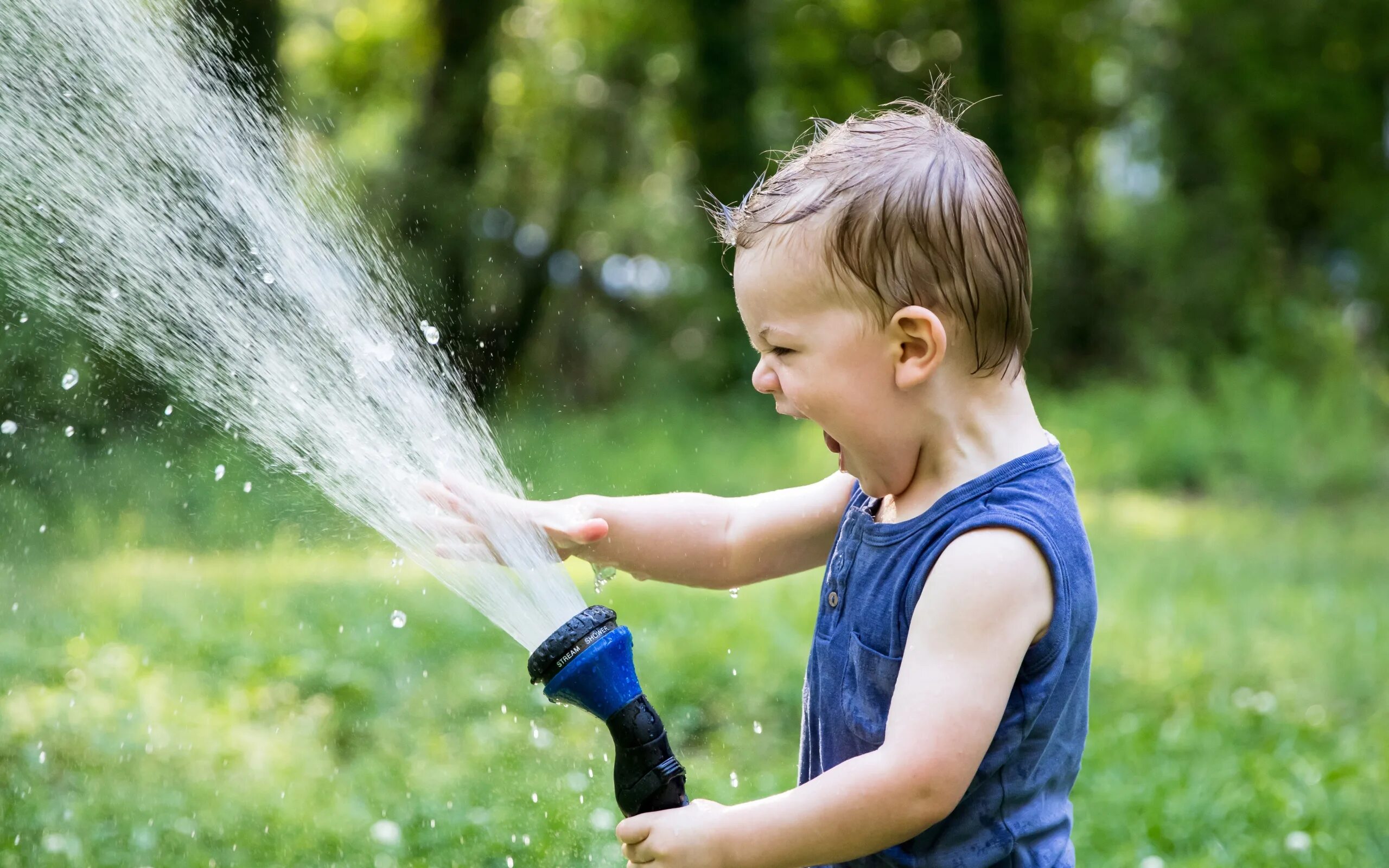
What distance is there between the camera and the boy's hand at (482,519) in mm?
2045

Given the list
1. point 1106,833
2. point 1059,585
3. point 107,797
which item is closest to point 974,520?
point 1059,585

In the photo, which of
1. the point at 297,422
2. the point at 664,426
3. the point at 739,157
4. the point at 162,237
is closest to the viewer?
the point at 297,422

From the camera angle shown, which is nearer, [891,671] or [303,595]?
[891,671]

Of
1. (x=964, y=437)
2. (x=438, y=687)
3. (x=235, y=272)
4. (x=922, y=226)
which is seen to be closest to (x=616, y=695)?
(x=964, y=437)

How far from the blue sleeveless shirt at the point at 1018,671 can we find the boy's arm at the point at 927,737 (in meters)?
0.04

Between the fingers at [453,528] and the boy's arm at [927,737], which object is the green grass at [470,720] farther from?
the boy's arm at [927,737]

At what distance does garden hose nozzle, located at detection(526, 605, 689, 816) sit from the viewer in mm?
1678

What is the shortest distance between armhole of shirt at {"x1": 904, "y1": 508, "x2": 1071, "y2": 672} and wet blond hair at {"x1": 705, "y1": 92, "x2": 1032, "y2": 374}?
21 centimetres

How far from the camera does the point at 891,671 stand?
5.58 ft

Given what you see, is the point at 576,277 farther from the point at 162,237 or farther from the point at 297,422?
the point at 297,422

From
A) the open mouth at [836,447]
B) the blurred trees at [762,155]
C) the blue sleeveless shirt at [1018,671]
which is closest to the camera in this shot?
the blue sleeveless shirt at [1018,671]

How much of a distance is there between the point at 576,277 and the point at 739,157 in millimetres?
1957

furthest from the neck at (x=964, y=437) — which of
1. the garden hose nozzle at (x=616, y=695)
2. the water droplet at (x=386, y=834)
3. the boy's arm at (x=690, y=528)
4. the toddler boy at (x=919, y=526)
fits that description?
the water droplet at (x=386, y=834)

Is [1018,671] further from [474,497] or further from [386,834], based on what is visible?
[386,834]
